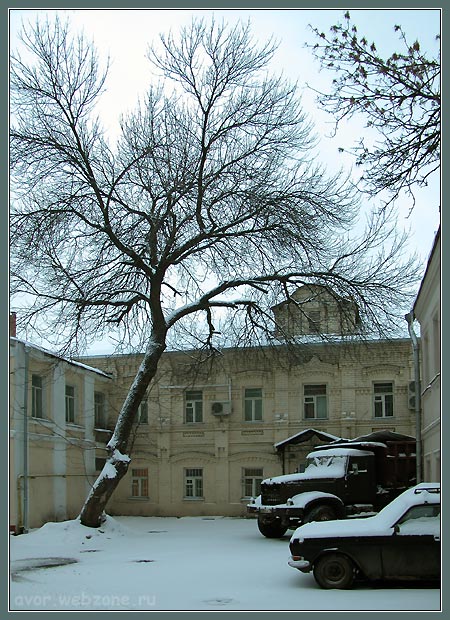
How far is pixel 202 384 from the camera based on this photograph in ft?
100

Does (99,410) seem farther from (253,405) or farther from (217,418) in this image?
(253,405)

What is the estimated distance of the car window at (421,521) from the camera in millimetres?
11188

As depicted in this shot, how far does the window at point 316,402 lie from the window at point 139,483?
22.8ft

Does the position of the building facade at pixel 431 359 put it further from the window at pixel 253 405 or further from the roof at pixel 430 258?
the window at pixel 253 405

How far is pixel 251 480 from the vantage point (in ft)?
97.1

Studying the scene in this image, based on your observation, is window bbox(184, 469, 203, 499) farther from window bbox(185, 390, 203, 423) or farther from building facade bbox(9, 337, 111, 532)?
building facade bbox(9, 337, 111, 532)

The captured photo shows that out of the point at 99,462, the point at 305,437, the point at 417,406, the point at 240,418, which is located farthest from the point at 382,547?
the point at 99,462

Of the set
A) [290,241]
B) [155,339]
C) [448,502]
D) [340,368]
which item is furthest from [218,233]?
[448,502]

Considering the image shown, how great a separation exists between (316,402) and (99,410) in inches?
341

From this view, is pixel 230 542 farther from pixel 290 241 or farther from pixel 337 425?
pixel 337 425

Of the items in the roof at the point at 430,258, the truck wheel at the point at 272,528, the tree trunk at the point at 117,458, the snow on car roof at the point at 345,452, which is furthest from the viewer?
the snow on car roof at the point at 345,452

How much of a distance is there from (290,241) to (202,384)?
11.5 m

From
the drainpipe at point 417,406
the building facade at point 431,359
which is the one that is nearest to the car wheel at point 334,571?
the building facade at point 431,359

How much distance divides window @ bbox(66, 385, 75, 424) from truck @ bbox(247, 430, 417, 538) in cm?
879
